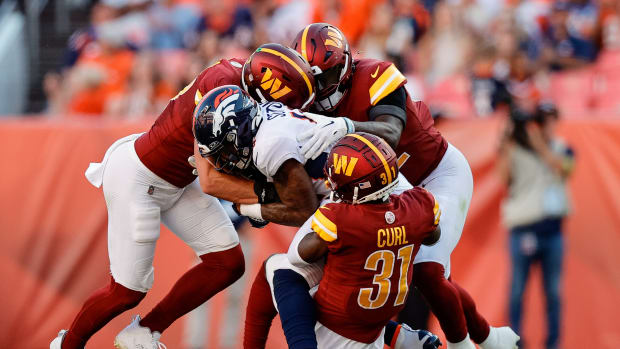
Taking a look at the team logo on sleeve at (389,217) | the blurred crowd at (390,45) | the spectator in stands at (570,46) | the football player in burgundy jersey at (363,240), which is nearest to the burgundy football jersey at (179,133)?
the football player in burgundy jersey at (363,240)

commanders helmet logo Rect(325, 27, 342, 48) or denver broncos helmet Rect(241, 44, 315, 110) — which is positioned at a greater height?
commanders helmet logo Rect(325, 27, 342, 48)

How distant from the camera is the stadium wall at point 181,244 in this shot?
6828 millimetres

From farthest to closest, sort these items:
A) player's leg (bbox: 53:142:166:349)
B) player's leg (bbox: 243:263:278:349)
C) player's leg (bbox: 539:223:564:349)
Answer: player's leg (bbox: 539:223:564:349), player's leg (bbox: 53:142:166:349), player's leg (bbox: 243:263:278:349)

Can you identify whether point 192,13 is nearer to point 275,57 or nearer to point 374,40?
point 374,40

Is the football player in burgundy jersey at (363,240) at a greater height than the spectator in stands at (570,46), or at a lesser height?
greater

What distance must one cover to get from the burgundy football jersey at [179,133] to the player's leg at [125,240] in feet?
0.37

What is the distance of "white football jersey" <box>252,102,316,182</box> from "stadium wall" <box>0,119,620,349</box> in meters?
3.15

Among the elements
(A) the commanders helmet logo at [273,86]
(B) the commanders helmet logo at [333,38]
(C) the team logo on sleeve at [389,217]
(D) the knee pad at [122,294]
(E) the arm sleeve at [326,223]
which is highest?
(B) the commanders helmet logo at [333,38]

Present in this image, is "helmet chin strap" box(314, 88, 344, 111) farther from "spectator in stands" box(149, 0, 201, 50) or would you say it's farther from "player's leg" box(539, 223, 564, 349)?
"spectator in stands" box(149, 0, 201, 50)

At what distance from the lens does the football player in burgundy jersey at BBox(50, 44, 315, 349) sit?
14.6 ft

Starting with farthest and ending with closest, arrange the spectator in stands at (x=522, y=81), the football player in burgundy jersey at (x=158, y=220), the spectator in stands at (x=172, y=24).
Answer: the spectator in stands at (x=172, y=24) < the spectator in stands at (x=522, y=81) < the football player in burgundy jersey at (x=158, y=220)

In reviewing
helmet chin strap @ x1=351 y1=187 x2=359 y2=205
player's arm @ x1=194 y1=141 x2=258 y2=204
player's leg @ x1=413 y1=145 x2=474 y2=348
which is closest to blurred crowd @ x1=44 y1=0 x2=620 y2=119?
player's leg @ x1=413 y1=145 x2=474 y2=348

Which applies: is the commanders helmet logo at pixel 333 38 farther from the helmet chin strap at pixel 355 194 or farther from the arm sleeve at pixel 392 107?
the helmet chin strap at pixel 355 194

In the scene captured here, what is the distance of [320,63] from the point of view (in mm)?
4105
